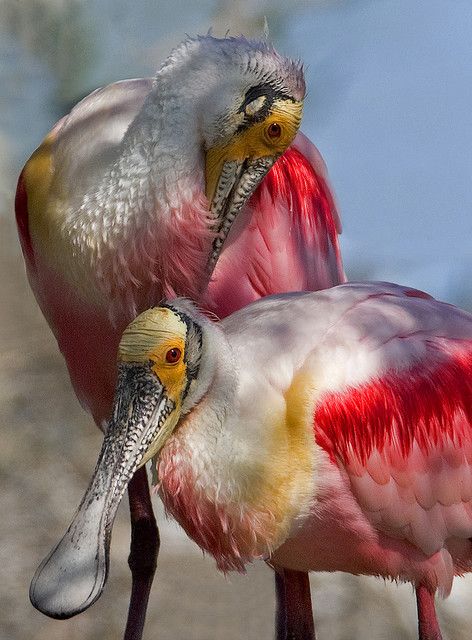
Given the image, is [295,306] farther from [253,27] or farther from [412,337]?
[253,27]

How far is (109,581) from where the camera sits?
5.08m

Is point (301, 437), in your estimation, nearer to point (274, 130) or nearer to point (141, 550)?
point (274, 130)

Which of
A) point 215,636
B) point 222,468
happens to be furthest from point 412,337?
point 215,636

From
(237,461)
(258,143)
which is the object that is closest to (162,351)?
(237,461)

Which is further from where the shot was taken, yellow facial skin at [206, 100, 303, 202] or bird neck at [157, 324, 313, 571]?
yellow facial skin at [206, 100, 303, 202]

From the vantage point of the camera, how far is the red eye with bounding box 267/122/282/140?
3253mm

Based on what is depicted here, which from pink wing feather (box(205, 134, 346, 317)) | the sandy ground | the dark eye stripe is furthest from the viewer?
the sandy ground

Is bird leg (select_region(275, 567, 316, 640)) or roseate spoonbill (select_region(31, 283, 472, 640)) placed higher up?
roseate spoonbill (select_region(31, 283, 472, 640))

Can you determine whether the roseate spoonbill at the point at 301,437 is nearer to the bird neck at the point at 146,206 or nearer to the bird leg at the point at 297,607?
the bird neck at the point at 146,206

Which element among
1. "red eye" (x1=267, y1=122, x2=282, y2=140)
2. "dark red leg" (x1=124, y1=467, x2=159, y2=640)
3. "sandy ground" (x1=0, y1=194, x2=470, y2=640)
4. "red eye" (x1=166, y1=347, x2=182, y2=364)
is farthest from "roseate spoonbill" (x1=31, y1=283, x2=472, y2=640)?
"sandy ground" (x1=0, y1=194, x2=470, y2=640)

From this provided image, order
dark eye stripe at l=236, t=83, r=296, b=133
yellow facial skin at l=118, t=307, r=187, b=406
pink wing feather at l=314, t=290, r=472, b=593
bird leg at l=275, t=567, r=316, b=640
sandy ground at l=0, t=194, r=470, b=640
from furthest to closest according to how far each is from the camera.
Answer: sandy ground at l=0, t=194, r=470, b=640
bird leg at l=275, t=567, r=316, b=640
dark eye stripe at l=236, t=83, r=296, b=133
pink wing feather at l=314, t=290, r=472, b=593
yellow facial skin at l=118, t=307, r=187, b=406

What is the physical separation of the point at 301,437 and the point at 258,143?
2.76 ft

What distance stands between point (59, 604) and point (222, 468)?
0.44 m

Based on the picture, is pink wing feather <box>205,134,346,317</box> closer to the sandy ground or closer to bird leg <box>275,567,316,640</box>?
bird leg <box>275,567,316,640</box>
